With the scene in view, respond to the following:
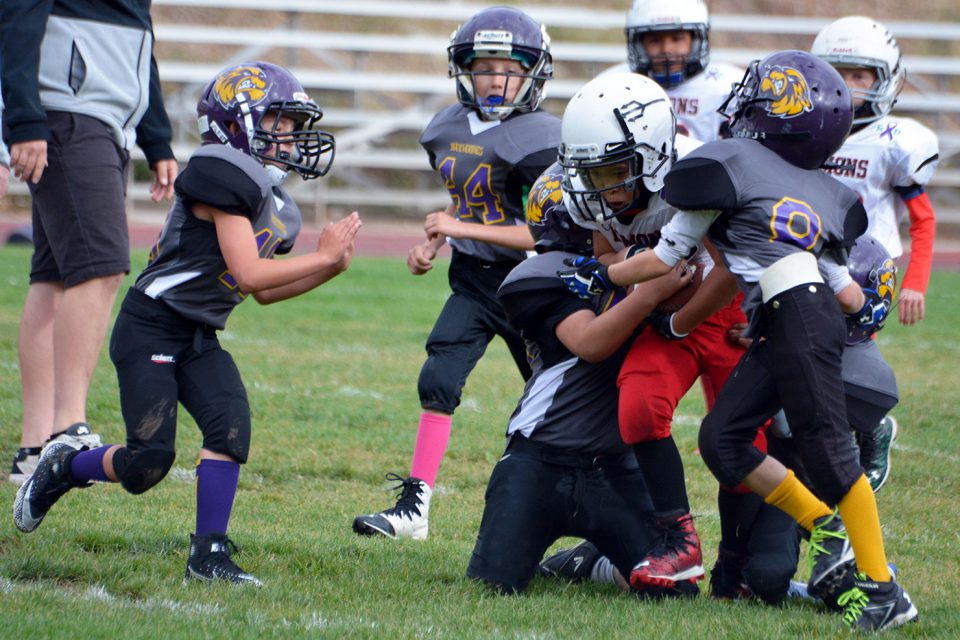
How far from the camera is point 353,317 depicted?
31.9ft

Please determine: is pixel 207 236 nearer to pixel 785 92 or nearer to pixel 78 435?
pixel 78 435

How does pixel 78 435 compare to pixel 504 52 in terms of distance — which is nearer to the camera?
pixel 78 435

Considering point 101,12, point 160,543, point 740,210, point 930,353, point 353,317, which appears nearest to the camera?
point 740,210

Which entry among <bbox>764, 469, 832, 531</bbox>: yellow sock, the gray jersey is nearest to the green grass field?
<bbox>764, 469, 832, 531</bbox>: yellow sock

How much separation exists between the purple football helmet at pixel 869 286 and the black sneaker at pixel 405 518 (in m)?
1.54

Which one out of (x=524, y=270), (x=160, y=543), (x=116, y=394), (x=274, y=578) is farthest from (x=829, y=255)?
(x=116, y=394)

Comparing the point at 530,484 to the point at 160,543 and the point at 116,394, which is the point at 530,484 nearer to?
the point at 160,543

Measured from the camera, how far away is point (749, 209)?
3277mm

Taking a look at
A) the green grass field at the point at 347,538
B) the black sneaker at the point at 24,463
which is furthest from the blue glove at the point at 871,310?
the black sneaker at the point at 24,463

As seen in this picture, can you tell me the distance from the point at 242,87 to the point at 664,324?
141cm

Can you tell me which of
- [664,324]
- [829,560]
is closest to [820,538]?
[829,560]

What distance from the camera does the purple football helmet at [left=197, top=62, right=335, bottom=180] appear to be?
12.4 feet

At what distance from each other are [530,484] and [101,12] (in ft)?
8.10

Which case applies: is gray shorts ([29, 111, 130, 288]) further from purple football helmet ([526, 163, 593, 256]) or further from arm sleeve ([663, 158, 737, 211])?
arm sleeve ([663, 158, 737, 211])
